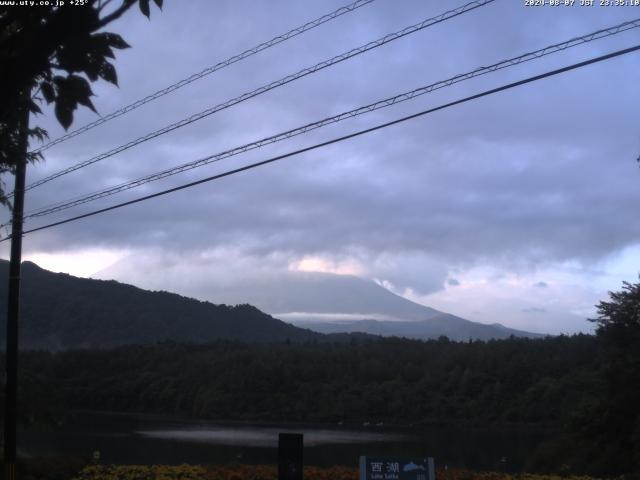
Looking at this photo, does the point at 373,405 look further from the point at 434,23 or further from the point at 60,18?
the point at 60,18

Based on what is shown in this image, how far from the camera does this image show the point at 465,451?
2556cm

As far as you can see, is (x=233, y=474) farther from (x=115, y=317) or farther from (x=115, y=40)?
(x=115, y=317)

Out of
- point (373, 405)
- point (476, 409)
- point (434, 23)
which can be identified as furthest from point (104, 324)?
point (434, 23)

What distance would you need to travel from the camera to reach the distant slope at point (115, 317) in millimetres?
97812

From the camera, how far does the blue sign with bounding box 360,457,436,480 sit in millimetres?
11234

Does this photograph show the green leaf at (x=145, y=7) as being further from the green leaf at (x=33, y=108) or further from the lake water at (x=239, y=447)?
the lake water at (x=239, y=447)

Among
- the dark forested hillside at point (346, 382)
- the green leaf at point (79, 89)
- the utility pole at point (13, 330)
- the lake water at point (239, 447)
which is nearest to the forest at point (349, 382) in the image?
the dark forested hillside at point (346, 382)

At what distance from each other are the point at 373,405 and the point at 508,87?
136 ft

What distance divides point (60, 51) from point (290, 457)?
8.55 metres

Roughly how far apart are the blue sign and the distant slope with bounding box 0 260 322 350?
81.6 metres

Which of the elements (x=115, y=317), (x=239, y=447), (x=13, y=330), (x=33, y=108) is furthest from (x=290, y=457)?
(x=115, y=317)

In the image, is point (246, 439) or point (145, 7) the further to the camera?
point (246, 439)

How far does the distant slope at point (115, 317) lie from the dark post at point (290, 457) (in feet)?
265

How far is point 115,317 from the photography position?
108188 mm
